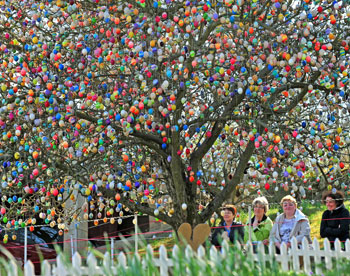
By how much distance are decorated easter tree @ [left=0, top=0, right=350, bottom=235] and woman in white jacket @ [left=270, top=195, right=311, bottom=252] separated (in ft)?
1.38

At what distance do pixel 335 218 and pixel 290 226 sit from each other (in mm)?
667

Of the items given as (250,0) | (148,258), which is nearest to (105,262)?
(148,258)

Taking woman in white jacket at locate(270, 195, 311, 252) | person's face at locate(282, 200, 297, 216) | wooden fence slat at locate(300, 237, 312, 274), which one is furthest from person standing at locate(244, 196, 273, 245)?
wooden fence slat at locate(300, 237, 312, 274)

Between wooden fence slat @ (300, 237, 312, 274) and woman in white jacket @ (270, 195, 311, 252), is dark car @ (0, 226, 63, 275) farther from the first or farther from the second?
wooden fence slat @ (300, 237, 312, 274)

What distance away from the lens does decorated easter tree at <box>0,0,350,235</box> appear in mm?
6855

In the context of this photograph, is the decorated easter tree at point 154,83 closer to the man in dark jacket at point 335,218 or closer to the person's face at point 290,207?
the person's face at point 290,207

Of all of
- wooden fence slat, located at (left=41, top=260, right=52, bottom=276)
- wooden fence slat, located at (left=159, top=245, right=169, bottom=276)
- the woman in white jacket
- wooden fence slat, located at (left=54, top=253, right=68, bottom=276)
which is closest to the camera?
wooden fence slat, located at (left=41, top=260, right=52, bottom=276)

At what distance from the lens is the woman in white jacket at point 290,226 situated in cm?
684

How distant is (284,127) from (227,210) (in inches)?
50.9

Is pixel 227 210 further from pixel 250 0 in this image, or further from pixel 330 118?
pixel 250 0

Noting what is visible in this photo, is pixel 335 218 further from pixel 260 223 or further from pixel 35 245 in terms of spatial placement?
pixel 35 245

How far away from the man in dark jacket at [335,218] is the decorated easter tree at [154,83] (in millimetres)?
550

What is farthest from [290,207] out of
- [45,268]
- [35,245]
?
[35,245]

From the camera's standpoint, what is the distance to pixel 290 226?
22.7 feet
